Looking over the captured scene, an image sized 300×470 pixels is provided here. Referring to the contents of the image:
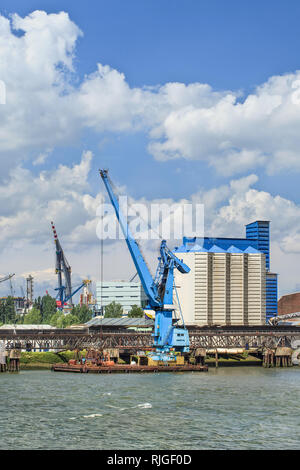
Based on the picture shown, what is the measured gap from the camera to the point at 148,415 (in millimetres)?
55469

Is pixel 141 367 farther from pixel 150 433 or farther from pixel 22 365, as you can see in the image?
pixel 150 433

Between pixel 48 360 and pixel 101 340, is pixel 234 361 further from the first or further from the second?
pixel 48 360

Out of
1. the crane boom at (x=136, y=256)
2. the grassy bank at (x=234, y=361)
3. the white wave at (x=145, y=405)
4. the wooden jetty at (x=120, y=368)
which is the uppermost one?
the crane boom at (x=136, y=256)

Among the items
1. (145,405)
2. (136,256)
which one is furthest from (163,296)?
(145,405)

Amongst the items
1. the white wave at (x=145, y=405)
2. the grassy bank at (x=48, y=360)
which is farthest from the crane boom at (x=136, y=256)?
the white wave at (x=145, y=405)

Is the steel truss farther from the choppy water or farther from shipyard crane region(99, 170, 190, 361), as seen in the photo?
the choppy water

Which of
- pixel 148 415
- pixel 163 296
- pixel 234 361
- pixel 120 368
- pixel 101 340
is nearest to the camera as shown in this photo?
pixel 148 415

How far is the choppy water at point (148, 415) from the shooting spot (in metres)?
43.9

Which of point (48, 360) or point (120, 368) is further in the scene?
point (48, 360)

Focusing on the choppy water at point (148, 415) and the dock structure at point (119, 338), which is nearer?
the choppy water at point (148, 415)

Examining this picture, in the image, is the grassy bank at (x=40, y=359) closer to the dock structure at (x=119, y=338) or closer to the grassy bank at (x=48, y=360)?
the grassy bank at (x=48, y=360)

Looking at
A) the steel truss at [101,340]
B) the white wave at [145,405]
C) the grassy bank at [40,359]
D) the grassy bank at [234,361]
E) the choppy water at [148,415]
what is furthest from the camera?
the grassy bank at [234,361]

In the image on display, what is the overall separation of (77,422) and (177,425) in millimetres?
8438
